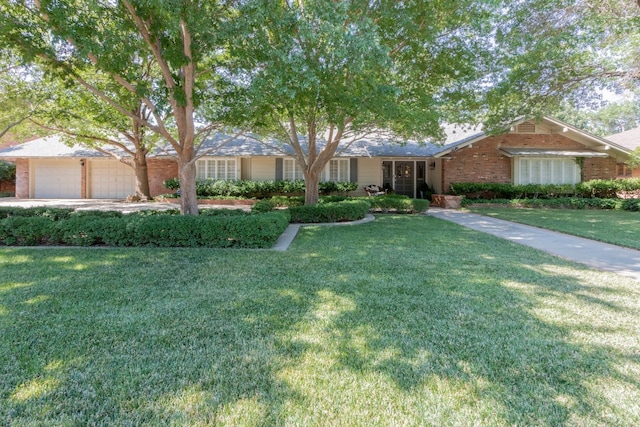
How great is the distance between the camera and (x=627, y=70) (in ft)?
43.8

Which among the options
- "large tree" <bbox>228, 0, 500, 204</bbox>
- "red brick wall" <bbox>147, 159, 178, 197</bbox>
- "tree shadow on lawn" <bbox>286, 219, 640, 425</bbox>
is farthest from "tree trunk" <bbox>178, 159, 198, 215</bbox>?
"red brick wall" <bbox>147, 159, 178, 197</bbox>

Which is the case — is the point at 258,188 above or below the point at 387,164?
below

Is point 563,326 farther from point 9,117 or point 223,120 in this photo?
point 9,117

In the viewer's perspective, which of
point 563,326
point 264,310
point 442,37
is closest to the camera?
point 563,326

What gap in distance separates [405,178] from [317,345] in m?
19.2

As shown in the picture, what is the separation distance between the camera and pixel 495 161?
762 inches

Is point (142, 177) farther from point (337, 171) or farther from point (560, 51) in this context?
point (560, 51)

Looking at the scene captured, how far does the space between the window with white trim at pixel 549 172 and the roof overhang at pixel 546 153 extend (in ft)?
1.89

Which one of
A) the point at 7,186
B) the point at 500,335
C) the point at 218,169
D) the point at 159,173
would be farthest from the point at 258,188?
the point at 7,186

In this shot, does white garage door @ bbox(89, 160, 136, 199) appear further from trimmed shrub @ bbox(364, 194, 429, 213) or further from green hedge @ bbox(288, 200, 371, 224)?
trimmed shrub @ bbox(364, 194, 429, 213)

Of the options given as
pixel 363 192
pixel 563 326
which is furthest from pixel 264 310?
pixel 363 192

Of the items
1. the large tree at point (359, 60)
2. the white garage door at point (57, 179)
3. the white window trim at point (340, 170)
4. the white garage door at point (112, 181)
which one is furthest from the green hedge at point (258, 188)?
the white garage door at point (57, 179)

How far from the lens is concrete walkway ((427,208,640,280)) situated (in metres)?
6.02

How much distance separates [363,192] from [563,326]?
657 inches
